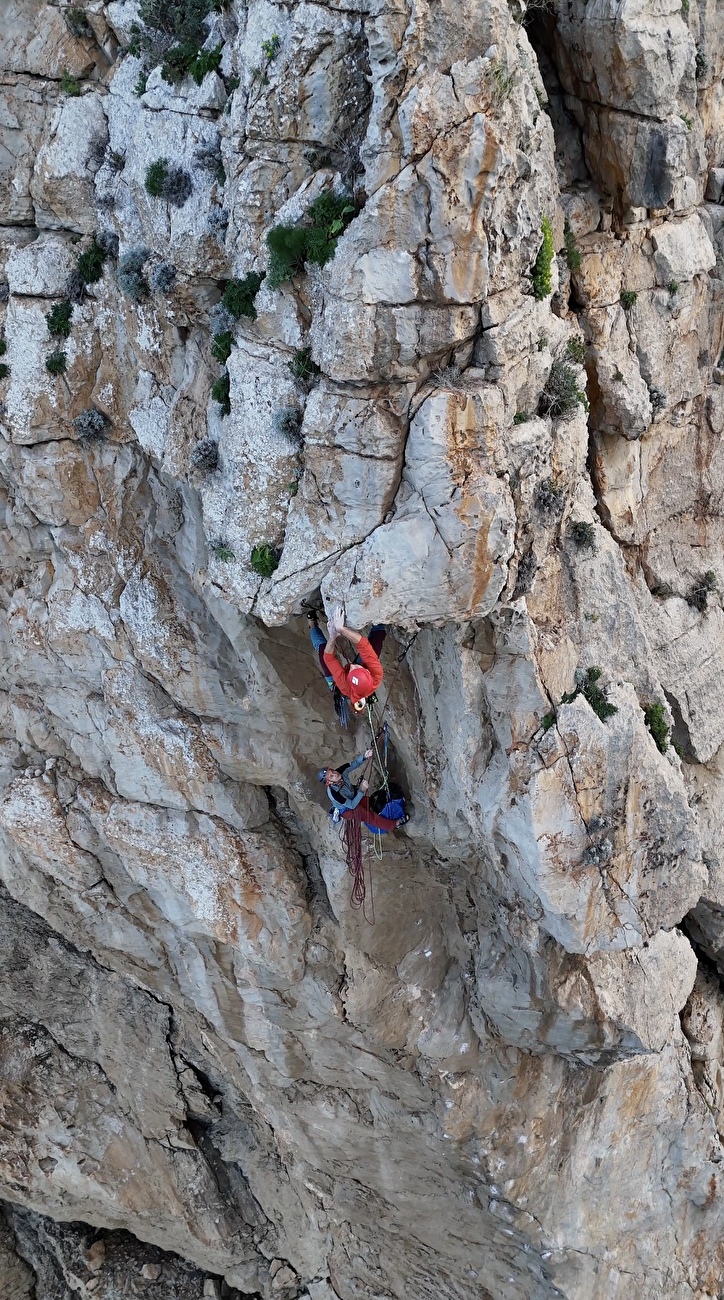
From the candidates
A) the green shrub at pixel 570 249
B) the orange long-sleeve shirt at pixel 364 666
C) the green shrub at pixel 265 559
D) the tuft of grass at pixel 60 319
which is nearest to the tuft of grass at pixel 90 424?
the tuft of grass at pixel 60 319

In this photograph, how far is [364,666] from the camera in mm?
11234

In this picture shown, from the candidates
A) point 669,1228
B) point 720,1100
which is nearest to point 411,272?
point 720,1100

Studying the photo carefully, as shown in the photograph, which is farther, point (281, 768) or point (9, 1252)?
point (9, 1252)

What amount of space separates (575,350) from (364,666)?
17.5ft

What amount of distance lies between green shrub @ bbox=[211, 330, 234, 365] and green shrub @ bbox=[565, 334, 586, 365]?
4571 millimetres

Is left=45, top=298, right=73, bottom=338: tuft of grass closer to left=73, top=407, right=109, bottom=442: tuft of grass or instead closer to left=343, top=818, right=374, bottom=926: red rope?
left=73, top=407, right=109, bottom=442: tuft of grass

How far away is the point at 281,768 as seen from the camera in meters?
14.7

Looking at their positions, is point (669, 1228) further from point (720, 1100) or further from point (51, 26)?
point (51, 26)

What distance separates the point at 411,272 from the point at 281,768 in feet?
26.5

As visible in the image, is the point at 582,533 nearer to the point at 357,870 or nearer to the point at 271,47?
the point at 357,870

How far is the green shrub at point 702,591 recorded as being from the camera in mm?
16172

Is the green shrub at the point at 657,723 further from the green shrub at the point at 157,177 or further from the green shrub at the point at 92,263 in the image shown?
the green shrub at the point at 92,263

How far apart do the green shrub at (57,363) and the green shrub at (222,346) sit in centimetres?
314

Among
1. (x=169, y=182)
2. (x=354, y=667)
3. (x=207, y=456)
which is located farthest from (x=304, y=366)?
(x=354, y=667)
